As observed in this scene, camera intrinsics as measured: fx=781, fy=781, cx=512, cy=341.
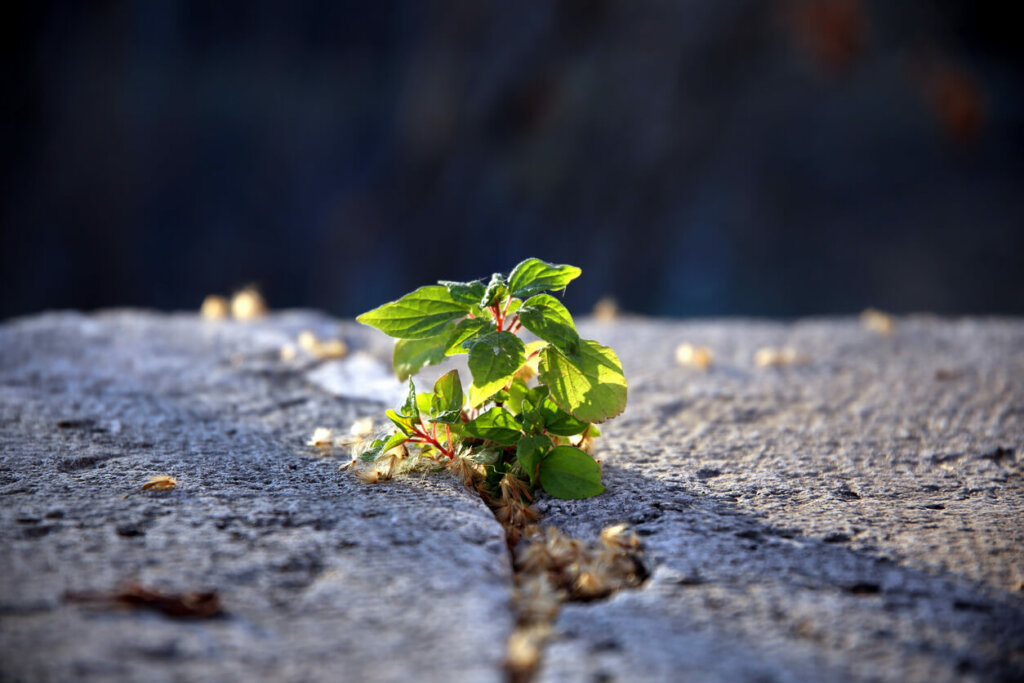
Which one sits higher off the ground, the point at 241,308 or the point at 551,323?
the point at 241,308

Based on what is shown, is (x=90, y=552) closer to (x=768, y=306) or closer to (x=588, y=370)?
(x=588, y=370)

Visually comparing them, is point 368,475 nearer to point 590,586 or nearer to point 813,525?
point 590,586

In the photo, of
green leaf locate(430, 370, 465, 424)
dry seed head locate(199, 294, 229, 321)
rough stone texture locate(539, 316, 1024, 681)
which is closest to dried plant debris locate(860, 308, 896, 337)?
rough stone texture locate(539, 316, 1024, 681)

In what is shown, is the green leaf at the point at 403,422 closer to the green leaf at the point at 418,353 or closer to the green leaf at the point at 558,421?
the green leaf at the point at 418,353

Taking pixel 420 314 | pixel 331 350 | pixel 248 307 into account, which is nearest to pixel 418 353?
pixel 420 314

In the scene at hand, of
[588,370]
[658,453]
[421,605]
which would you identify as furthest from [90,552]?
[658,453]

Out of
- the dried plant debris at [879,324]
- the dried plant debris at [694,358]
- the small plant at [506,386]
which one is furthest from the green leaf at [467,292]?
the dried plant debris at [879,324]
